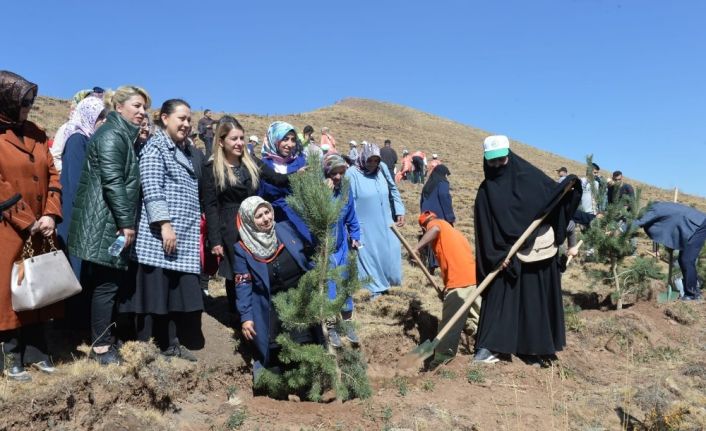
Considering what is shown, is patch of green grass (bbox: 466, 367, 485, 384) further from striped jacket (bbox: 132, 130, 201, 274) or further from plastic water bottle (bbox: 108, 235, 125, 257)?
plastic water bottle (bbox: 108, 235, 125, 257)

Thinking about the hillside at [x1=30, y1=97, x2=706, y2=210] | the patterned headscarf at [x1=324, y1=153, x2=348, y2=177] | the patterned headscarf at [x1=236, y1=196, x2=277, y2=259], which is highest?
the hillside at [x1=30, y1=97, x2=706, y2=210]

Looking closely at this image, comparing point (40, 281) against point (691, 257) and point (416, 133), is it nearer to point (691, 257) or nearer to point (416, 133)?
point (691, 257)

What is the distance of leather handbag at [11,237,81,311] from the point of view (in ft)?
10.1

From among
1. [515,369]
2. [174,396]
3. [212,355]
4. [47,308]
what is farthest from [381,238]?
[47,308]

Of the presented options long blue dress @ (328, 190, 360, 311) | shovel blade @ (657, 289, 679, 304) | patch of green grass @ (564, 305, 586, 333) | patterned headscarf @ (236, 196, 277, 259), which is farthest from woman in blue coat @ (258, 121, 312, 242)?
shovel blade @ (657, 289, 679, 304)

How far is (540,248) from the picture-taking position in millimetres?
4797

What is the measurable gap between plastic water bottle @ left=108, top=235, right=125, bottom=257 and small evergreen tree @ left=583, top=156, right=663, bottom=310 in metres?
5.96

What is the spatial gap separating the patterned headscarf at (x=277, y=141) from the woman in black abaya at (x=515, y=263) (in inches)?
65.9

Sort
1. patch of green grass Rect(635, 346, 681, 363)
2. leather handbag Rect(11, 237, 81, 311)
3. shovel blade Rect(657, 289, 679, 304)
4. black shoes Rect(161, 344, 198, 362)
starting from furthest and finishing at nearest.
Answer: shovel blade Rect(657, 289, 679, 304), patch of green grass Rect(635, 346, 681, 363), black shoes Rect(161, 344, 198, 362), leather handbag Rect(11, 237, 81, 311)

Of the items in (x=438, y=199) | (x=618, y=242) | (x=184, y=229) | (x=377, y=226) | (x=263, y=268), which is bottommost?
(x=263, y=268)

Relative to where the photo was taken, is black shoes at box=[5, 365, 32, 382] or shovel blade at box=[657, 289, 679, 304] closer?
black shoes at box=[5, 365, 32, 382]

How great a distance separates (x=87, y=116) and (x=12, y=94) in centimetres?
79

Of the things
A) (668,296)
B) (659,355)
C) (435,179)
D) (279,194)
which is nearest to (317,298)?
(279,194)

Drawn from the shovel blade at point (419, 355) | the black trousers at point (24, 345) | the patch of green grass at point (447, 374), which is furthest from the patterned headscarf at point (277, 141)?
the patch of green grass at point (447, 374)
